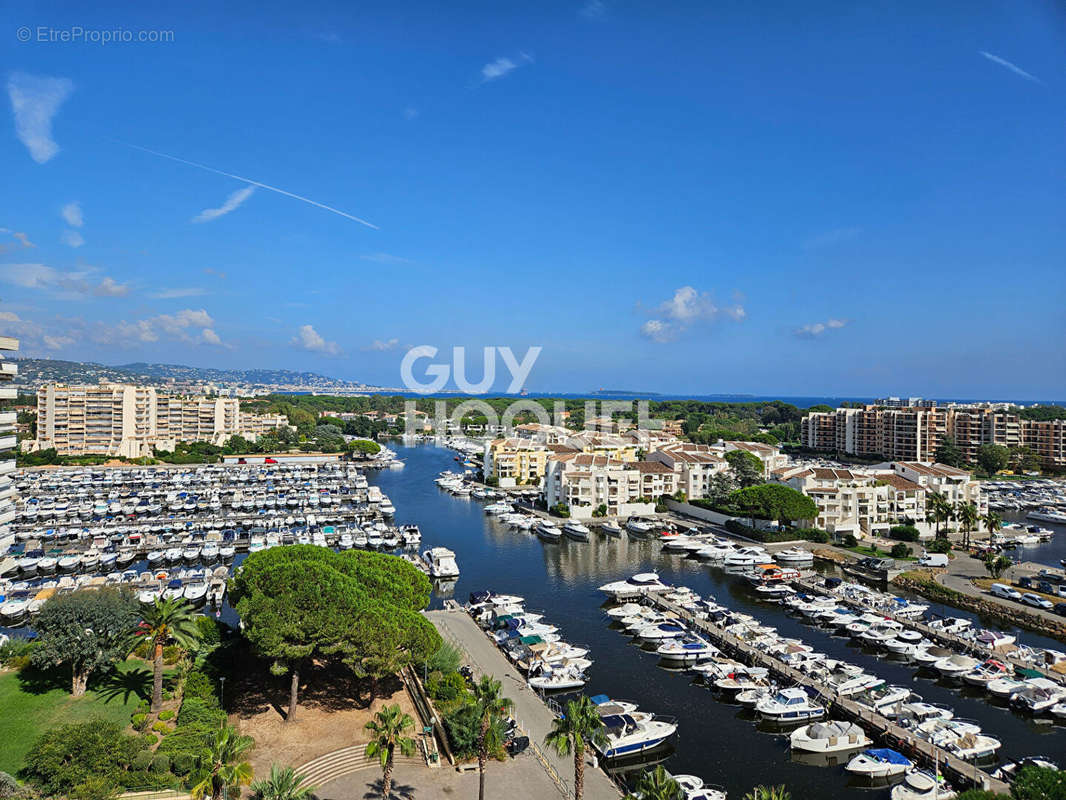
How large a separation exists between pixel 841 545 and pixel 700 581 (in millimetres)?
11979

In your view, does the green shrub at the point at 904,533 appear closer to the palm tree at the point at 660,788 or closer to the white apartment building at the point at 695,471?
the white apartment building at the point at 695,471

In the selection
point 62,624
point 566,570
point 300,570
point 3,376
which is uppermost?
point 3,376

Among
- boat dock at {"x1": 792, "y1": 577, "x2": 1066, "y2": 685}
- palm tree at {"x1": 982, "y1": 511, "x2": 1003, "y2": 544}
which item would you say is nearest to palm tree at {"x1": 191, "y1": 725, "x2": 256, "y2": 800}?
boat dock at {"x1": 792, "y1": 577, "x2": 1066, "y2": 685}

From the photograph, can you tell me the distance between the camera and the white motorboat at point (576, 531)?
46.6m

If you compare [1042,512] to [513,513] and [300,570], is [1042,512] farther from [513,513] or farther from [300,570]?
[300,570]

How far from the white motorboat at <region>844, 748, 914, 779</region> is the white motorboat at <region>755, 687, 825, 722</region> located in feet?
8.85

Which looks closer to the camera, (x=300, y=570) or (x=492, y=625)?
(x=300, y=570)

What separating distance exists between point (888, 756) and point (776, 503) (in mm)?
27325

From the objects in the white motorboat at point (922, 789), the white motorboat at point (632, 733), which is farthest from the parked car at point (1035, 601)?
the white motorboat at point (632, 733)

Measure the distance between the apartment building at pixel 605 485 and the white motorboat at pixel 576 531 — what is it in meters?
3.78

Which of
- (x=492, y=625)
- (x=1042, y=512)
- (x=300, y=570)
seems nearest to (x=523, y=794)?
(x=300, y=570)

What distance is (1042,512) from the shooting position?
54188 millimetres

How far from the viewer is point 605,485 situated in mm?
53156

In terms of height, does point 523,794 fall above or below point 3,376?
below
